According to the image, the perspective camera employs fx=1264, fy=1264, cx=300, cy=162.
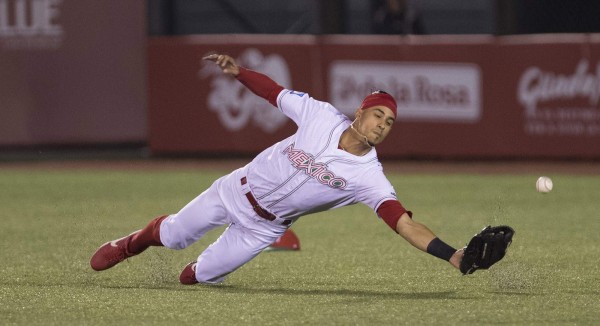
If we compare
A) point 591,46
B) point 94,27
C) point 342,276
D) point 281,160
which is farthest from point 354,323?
point 94,27

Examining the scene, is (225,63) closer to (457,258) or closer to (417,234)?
(417,234)

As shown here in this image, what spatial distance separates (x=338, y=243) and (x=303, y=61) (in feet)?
22.5

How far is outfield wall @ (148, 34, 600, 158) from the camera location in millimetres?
15289

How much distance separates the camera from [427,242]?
650 cm

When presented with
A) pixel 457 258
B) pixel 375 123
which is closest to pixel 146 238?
pixel 375 123

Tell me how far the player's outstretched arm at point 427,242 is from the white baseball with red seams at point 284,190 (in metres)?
0.25

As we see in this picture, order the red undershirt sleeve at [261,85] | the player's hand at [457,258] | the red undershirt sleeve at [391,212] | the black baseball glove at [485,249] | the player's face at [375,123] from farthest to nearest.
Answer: the red undershirt sleeve at [261,85] < the player's face at [375,123] < the red undershirt sleeve at [391,212] < the player's hand at [457,258] < the black baseball glove at [485,249]

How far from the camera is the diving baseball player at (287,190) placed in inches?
270

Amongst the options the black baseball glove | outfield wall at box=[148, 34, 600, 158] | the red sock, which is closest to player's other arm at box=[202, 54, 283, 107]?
the red sock

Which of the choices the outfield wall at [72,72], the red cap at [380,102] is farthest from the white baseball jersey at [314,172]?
the outfield wall at [72,72]

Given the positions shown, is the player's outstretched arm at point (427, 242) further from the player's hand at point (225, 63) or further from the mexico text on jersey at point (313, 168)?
the player's hand at point (225, 63)

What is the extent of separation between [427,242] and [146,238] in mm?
1818

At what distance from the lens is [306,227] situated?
428 inches

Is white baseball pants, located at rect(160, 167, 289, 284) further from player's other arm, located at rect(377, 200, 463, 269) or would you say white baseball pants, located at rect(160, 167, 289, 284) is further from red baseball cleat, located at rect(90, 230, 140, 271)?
player's other arm, located at rect(377, 200, 463, 269)
